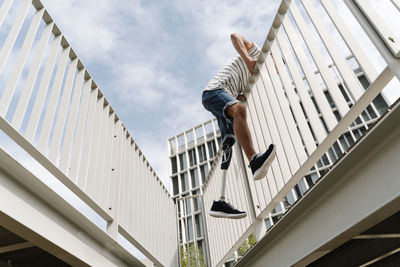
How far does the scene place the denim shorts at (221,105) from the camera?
2219mm

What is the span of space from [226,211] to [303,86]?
3.22ft

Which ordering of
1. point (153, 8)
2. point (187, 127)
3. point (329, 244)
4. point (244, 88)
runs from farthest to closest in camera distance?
point (187, 127), point (153, 8), point (244, 88), point (329, 244)

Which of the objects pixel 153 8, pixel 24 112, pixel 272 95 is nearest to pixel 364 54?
pixel 272 95

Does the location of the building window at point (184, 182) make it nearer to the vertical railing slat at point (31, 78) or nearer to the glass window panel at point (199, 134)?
the glass window panel at point (199, 134)

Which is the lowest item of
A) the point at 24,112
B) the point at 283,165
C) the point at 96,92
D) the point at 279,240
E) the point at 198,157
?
the point at 279,240

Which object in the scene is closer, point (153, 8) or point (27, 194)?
point (27, 194)

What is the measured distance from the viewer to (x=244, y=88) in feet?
8.19

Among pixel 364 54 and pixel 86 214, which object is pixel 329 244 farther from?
pixel 86 214

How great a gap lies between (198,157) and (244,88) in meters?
21.2

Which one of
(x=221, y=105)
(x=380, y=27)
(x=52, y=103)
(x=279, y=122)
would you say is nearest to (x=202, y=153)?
(x=221, y=105)

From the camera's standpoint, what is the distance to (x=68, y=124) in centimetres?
184

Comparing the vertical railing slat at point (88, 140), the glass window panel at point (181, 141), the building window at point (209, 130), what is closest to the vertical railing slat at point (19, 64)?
the vertical railing slat at point (88, 140)

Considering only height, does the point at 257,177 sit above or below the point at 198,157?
below

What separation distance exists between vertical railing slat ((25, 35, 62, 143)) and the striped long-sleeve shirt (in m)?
1.08
